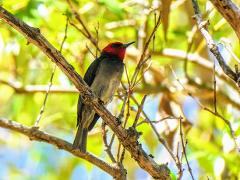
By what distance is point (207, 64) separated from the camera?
224 inches

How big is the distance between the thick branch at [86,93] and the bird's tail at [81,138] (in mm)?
639

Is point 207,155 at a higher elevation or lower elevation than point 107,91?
lower

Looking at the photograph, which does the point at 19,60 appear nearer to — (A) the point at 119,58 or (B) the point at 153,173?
(A) the point at 119,58

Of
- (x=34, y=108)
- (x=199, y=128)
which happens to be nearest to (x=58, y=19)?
(x=34, y=108)

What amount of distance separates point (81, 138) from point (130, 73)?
1224 millimetres

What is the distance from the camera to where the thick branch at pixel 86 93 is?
3125mm

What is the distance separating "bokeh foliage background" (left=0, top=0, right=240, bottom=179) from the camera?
16.6 ft

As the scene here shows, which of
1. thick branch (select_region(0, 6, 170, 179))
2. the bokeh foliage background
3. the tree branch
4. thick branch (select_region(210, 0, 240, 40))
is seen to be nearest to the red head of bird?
the bokeh foliage background

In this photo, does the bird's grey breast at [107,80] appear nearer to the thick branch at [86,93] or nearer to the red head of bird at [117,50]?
the red head of bird at [117,50]

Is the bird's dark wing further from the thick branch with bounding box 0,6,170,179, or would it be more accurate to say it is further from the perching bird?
the thick branch with bounding box 0,6,170,179

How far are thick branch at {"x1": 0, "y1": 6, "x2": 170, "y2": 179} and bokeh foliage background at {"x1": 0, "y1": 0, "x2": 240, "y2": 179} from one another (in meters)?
0.93

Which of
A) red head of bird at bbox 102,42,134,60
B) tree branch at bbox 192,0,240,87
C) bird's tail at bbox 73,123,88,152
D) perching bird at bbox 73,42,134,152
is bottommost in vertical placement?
tree branch at bbox 192,0,240,87

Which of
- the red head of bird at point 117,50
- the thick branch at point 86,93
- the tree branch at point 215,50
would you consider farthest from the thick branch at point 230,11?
the red head of bird at point 117,50

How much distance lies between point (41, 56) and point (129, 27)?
1.04 m
